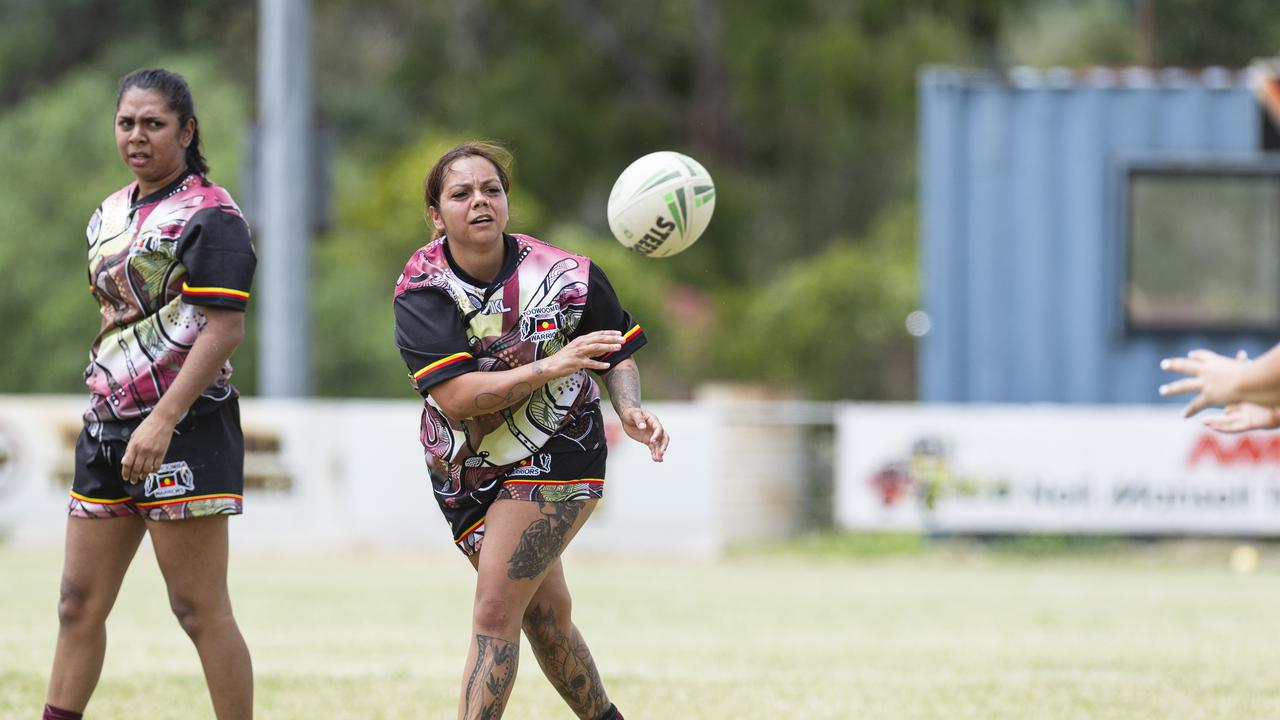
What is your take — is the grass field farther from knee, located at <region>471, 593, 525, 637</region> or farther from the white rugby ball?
the white rugby ball

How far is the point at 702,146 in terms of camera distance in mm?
30594

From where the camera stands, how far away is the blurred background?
39.9ft

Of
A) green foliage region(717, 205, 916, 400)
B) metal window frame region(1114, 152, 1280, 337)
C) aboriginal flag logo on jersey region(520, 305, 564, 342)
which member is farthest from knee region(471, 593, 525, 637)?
green foliage region(717, 205, 916, 400)

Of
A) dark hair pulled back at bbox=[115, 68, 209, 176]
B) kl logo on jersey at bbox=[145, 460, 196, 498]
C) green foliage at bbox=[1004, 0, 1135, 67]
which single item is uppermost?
green foliage at bbox=[1004, 0, 1135, 67]

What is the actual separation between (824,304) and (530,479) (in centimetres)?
1779

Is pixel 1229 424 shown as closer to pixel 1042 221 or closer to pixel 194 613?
pixel 194 613

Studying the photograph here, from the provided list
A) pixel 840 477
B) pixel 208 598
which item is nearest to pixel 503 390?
pixel 208 598

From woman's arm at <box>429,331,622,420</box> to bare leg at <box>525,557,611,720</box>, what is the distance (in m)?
0.64

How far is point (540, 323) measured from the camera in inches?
211

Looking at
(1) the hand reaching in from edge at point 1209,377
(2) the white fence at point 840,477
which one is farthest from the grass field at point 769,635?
(1) the hand reaching in from edge at point 1209,377

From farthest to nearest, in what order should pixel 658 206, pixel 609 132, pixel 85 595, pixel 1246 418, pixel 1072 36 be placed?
pixel 1072 36 < pixel 609 132 < pixel 658 206 < pixel 85 595 < pixel 1246 418

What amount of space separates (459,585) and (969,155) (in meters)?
6.89

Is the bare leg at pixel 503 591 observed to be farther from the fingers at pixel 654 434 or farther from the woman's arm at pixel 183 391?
the woman's arm at pixel 183 391

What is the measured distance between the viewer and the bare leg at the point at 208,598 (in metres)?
5.44
